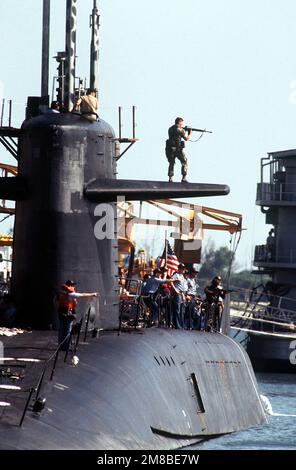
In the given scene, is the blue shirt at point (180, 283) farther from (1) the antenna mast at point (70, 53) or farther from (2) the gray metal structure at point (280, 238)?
(2) the gray metal structure at point (280, 238)

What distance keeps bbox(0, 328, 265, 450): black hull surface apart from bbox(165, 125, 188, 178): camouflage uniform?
354 centimetres

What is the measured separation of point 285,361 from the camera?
2896 inches

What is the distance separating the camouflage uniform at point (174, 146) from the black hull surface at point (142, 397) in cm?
354

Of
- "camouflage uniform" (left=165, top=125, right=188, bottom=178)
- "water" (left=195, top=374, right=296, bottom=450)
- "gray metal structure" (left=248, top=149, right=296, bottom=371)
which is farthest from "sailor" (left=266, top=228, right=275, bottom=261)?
"camouflage uniform" (left=165, top=125, right=188, bottom=178)

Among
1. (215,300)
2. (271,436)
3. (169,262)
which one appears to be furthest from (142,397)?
(169,262)

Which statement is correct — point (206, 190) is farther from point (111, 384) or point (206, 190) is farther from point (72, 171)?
point (111, 384)

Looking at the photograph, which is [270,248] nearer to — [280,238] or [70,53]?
[280,238]

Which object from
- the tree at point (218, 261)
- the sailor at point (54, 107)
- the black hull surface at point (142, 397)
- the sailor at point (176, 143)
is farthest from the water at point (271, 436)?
the tree at point (218, 261)

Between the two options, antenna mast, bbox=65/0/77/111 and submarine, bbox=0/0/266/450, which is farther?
antenna mast, bbox=65/0/77/111

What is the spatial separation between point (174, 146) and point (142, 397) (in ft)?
30.4

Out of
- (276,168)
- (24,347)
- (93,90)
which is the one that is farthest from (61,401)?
(276,168)

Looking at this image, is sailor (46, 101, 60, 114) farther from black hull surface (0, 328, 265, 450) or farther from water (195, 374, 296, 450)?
water (195, 374, 296, 450)

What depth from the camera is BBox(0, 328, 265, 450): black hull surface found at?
17828mm

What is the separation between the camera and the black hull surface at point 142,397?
58.5ft
